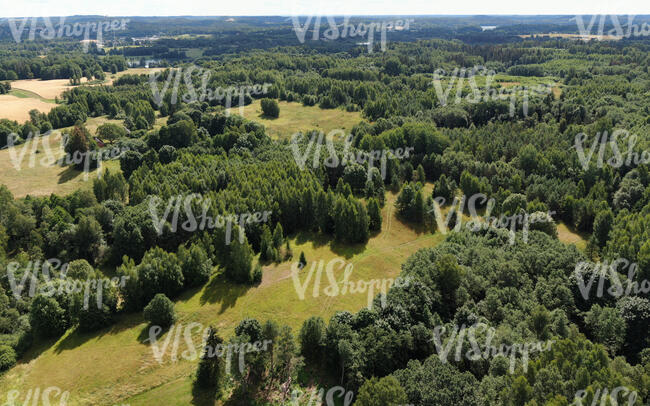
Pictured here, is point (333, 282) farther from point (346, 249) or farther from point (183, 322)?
point (183, 322)

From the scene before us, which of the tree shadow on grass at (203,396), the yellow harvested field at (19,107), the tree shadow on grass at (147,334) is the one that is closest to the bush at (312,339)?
the tree shadow on grass at (203,396)

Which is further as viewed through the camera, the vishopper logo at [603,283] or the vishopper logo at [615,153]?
the vishopper logo at [615,153]

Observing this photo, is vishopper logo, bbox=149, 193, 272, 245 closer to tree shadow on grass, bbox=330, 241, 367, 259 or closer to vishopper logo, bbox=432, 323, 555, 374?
tree shadow on grass, bbox=330, 241, 367, 259

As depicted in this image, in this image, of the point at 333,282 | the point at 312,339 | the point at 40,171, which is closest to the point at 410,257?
the point at 333,282

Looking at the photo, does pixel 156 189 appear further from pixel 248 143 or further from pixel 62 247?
pixel 248 143

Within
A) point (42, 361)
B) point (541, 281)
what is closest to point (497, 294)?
point (541, 281)

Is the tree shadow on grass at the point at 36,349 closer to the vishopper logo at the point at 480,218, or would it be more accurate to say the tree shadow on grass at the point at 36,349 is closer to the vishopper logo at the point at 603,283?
the vishopper logo at the point at 480,218
